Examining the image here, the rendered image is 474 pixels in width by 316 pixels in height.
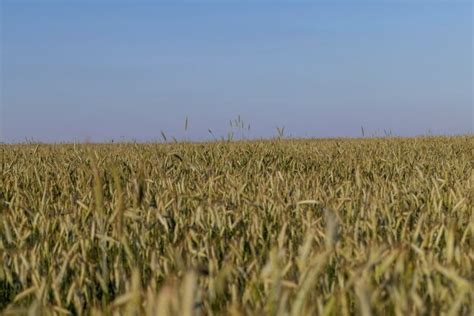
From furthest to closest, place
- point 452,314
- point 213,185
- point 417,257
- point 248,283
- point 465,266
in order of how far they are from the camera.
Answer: point 213,185, point 417,257, point 465,266, point 248,283, point 452,314

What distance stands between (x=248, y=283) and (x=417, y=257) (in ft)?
1.58

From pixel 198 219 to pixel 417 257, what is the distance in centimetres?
83

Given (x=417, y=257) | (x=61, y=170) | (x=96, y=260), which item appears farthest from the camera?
(x=61, y=170)

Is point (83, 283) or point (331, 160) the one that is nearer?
point (83, 283)

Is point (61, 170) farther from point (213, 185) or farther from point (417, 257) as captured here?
point (417, 257)

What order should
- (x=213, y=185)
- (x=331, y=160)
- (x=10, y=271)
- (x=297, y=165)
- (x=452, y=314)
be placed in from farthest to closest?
(x=331, y=160) < (x=297, y=165) < (x=213, y=185) < (x=10, y=271) < (x=452, y=314)

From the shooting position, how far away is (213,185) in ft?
11.1

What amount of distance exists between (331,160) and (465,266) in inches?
168

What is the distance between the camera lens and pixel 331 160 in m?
5.80

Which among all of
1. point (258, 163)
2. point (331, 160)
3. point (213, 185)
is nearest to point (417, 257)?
point (213, 185)

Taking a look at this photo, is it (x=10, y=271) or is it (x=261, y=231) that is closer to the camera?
(x=10, y=271)

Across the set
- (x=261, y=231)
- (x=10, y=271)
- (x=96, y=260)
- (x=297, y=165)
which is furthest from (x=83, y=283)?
(x=297, y=165)

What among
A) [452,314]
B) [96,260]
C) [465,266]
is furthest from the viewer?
[96,260]

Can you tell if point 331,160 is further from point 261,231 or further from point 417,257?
point 417,257
